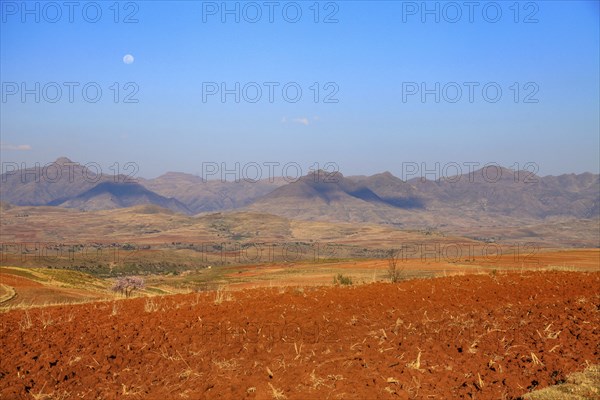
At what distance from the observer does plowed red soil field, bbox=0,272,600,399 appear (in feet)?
33.6

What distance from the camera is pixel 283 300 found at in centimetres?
1773

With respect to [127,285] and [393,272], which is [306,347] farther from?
[127,285]

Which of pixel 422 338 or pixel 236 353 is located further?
pixel 422 338

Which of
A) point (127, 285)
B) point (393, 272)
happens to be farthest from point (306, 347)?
point (127, 285)

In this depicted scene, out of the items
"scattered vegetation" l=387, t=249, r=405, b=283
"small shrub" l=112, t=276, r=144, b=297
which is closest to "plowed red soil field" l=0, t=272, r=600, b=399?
"scattered vegetation" l=387, t=249, r=405, b=283

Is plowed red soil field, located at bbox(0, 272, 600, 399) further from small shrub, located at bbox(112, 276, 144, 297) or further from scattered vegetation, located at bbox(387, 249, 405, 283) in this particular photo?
small shrub, located at bbox(112, 276, 144, 297)

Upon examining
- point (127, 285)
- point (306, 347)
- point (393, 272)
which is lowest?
point (127, 285)

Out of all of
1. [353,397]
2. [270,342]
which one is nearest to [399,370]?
[353,397]

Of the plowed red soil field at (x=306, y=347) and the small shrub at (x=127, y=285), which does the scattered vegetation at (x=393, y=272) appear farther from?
the small shrub at (x=127, y=285)

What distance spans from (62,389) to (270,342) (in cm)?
445

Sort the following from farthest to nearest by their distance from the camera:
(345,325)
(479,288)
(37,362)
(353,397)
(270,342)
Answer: (479,288) → (345,325) → (270,342) → (37,362) → (353,397)

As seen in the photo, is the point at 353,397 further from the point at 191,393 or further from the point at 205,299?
A: the point at 205,299

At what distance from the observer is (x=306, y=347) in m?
12.4

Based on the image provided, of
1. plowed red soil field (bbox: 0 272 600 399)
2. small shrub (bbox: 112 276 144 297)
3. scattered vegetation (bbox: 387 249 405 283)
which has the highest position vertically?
plowed red soil field (bbox: 0 272 600 399)
